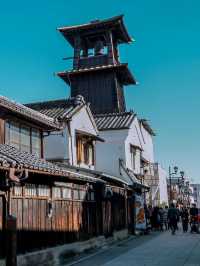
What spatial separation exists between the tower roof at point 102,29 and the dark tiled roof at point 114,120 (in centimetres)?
901

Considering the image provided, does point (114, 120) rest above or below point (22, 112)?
above

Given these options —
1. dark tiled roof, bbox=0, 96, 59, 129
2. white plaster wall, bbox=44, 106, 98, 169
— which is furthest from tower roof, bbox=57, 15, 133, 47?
dark tiled roof, bbox=0, 96, 59, 129

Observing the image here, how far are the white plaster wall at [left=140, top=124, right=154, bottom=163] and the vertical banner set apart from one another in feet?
44.0

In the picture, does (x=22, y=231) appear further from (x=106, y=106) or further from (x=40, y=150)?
(x=106, y=106)

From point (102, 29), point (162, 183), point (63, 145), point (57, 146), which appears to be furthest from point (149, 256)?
point (162, 183)

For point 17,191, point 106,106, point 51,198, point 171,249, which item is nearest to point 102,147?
point 106,106

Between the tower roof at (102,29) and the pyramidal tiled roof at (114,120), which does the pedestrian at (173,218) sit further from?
the tower roof at (102,29)

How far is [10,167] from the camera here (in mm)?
11516

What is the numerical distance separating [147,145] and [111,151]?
39.5 feet

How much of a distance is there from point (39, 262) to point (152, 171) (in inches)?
1313

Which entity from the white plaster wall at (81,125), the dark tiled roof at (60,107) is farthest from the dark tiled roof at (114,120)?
the dark tiled roof at (60,107)

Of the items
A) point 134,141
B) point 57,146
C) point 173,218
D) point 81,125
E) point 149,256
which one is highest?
point 81,125

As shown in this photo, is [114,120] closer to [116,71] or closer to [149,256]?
[116,71]

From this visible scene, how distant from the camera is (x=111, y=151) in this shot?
35.3 m
